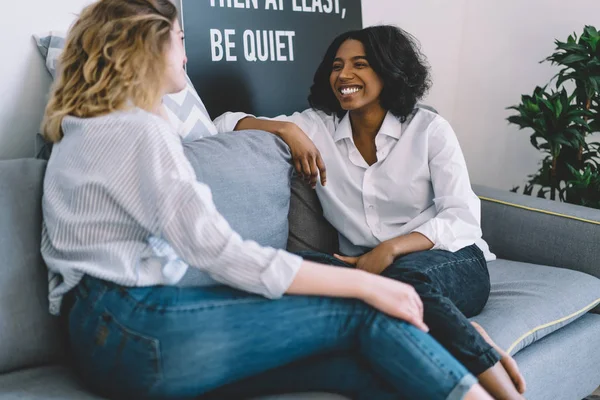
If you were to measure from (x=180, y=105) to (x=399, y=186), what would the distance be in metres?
0.59

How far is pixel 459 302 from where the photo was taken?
5.28 ft

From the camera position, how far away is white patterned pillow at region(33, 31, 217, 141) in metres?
1.62

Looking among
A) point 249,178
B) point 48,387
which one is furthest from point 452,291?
point 48,387

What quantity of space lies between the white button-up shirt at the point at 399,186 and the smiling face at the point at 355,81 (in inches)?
2.9

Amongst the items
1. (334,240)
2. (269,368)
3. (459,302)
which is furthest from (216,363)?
(334,240)

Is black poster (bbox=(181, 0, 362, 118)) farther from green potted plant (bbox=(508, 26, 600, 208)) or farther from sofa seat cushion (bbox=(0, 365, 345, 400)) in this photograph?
sofa seat cushion (bbox=(0, 365, 345, 400))

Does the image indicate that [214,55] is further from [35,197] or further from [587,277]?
[587,277]

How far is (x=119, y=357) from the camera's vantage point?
3.71ft

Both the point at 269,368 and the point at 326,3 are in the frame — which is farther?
the point at 326,3

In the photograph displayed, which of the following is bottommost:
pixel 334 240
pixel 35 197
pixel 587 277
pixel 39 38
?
pixel 587 277

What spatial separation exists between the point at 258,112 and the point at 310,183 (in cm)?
43

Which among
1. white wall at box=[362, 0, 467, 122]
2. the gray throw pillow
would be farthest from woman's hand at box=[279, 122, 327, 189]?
white wall at box=[362, 0, 467, 122]

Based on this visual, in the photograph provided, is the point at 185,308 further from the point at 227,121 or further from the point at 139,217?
the point at 227,121

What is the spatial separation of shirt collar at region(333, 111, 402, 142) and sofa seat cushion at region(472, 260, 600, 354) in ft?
1.64
